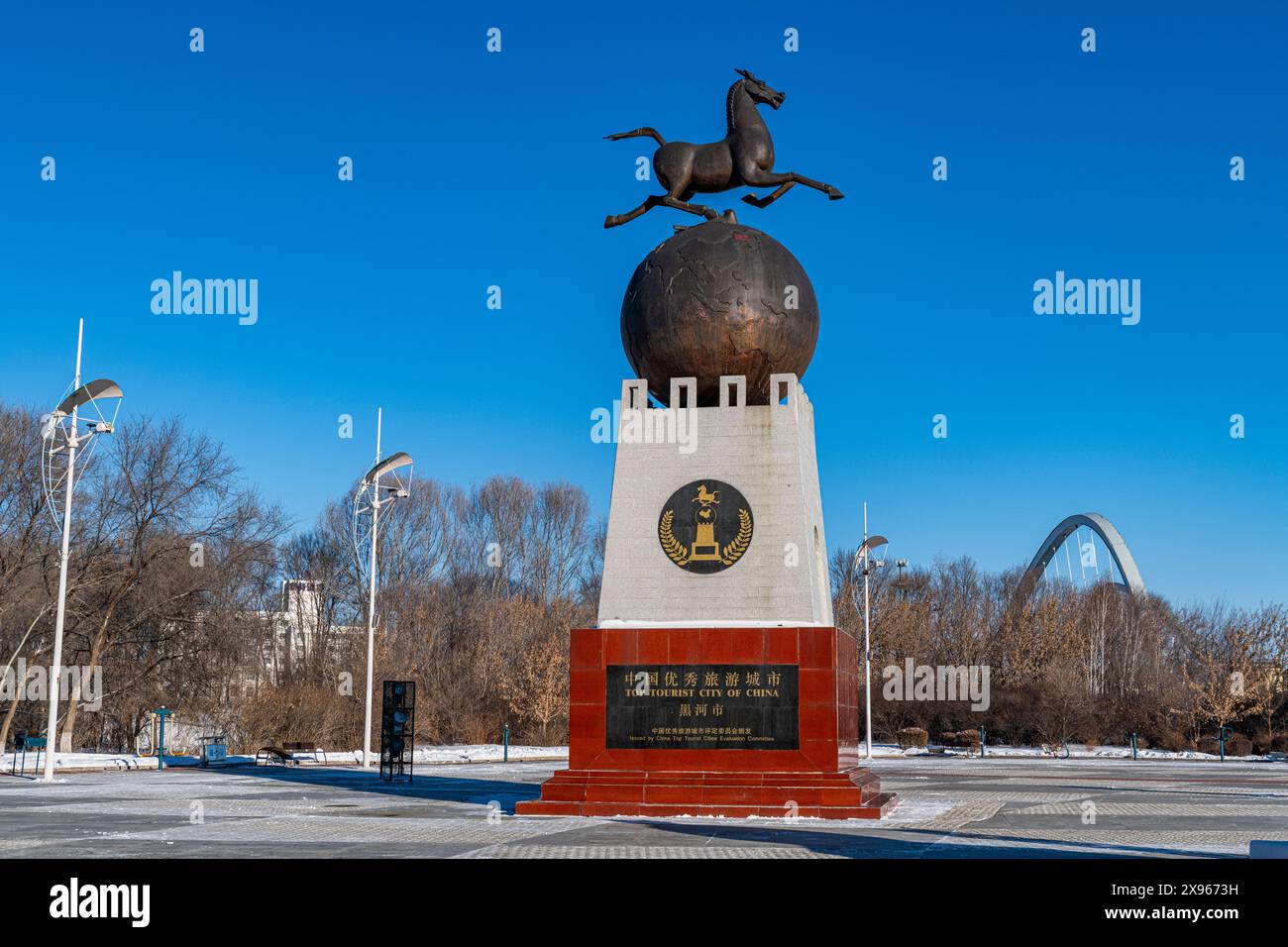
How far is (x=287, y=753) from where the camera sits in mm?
32656

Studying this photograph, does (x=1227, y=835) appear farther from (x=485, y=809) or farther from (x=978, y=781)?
(x=978, y=781)

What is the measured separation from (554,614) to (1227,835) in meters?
42.9

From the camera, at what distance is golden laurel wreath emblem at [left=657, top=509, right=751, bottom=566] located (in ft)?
59.4

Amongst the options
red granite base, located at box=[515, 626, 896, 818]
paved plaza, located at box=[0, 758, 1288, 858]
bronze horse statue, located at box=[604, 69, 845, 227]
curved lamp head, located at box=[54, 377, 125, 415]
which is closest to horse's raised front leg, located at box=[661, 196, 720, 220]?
bronze horse statue, located at box=[604, 69, 845, 227]

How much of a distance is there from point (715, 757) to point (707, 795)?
1.86 feet

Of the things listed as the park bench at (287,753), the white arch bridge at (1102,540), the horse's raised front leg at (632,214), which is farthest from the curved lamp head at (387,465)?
the white arch bridge at (1102,540)

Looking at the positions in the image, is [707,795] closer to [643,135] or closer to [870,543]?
[643,135]

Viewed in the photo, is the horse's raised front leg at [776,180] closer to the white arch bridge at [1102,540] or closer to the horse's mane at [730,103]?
the horse's mane at [730,103]

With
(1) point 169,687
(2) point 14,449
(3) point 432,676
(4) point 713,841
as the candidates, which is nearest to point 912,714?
(3) point 432,676

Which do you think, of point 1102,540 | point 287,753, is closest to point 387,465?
point 287,753

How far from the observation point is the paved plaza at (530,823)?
12844 mm

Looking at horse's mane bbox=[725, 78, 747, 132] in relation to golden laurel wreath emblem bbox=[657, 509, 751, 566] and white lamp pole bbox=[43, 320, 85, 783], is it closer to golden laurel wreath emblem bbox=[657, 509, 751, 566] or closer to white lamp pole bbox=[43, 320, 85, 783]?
golden laurel wreath emblem bbox=[657, 509, 751, 566]

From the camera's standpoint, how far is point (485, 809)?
1845cm

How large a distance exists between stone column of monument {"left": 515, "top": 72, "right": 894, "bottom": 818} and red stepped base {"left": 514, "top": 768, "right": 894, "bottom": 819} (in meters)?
0.02
